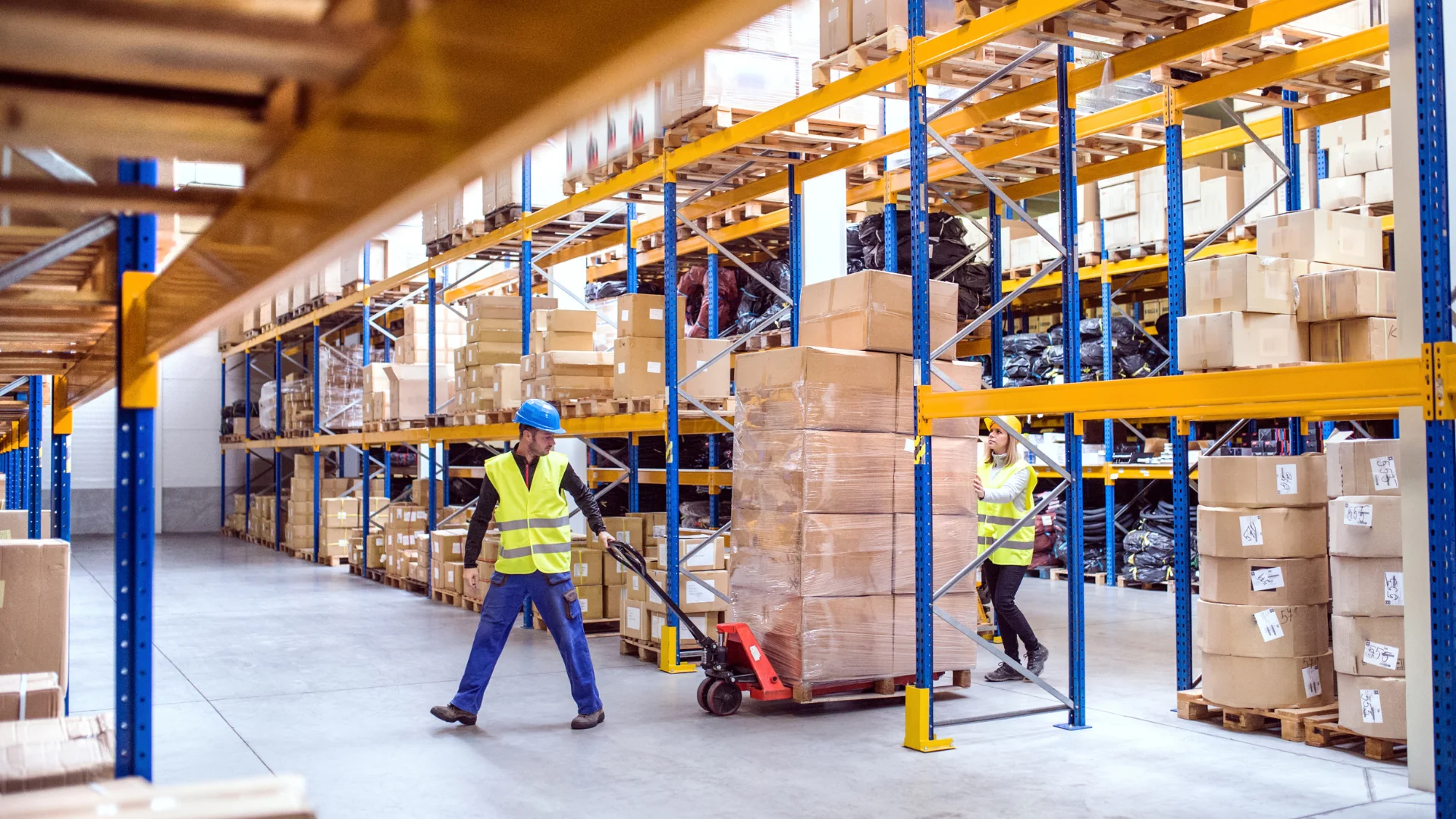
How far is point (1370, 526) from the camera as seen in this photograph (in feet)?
20.5

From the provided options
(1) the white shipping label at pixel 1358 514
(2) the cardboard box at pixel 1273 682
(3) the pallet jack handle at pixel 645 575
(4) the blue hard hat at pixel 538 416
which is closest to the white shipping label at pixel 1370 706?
(2) the cardboard box at pixel 1273 682

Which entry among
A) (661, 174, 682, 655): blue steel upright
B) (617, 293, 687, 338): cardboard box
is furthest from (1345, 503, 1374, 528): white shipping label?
(617, 293, 687, 338): cardboard box

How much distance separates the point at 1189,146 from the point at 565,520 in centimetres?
600

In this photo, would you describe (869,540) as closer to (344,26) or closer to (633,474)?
(633,474)

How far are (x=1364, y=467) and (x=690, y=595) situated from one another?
4.60 metres

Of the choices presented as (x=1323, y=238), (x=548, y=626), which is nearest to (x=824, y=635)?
(x=548, y=626)

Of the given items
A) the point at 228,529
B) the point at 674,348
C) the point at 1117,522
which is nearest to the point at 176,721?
the point at 674,348

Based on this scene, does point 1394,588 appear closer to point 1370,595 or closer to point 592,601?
point 1370,595

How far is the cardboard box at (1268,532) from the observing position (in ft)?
22.2

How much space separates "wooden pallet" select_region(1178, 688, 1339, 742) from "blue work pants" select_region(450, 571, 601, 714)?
3.47 m

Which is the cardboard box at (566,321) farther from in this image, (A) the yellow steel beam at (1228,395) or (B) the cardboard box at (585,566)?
(A) the yellow steel beam at (1228,395)

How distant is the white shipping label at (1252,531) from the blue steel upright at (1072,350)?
876mm

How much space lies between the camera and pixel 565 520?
712 centimetres

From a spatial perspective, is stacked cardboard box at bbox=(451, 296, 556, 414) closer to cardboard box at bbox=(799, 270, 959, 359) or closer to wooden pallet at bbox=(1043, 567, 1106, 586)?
cardboard box at bbox=(799, 270, 959, 359)
